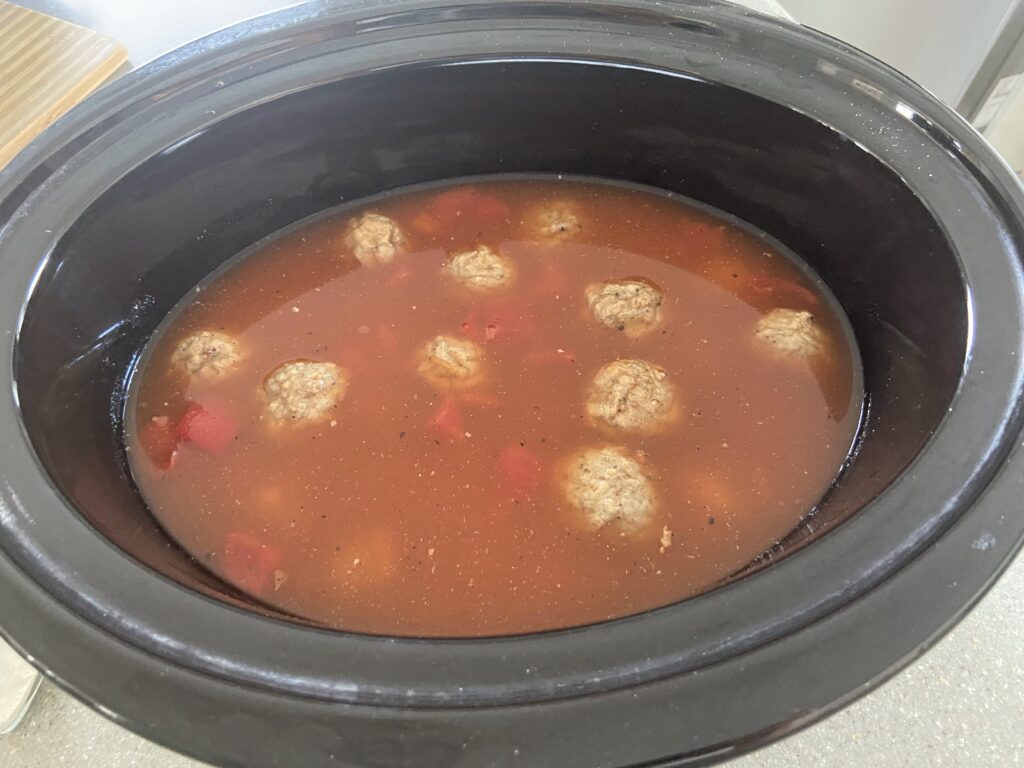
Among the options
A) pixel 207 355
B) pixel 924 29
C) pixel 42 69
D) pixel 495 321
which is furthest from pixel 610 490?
pixel 924 29

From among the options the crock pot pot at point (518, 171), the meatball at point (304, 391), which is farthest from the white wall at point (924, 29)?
the meatball at point (304, 391)

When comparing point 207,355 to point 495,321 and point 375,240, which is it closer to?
point 375,240

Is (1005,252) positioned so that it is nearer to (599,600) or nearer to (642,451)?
(642,451)

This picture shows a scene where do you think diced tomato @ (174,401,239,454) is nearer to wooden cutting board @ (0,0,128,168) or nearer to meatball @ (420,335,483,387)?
meatball @ (420,335,483,387)

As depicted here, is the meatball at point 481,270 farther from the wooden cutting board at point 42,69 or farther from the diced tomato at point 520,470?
the wooden cutting board at point 42,69

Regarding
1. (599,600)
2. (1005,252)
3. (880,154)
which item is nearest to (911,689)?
(599,600)

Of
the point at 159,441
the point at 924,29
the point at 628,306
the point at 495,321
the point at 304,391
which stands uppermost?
the point at 924,29
